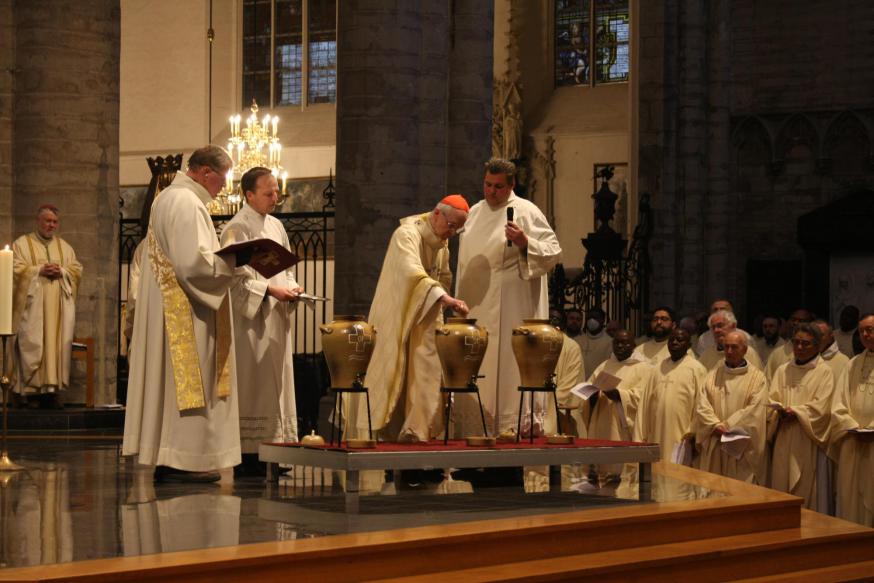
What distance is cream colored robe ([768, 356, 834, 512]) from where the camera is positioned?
35.9ft

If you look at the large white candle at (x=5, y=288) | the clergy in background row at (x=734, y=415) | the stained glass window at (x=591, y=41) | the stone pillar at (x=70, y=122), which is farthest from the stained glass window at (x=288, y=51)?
the large white candle at (x=5, y=288)

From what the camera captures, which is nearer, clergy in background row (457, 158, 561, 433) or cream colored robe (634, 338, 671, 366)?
clergy in background row (457, 158, 561, 433)

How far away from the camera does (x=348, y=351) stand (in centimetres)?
777

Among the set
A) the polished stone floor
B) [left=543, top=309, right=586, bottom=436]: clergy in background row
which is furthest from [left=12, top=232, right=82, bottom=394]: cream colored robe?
[left=543, top=309, right=586, bottom=436]: clergy in background row

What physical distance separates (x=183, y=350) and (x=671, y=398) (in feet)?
16.1

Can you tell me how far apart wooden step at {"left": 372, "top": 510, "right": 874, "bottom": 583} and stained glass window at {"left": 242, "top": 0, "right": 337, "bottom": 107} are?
20690 millimetres

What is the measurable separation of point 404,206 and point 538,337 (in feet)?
17.3

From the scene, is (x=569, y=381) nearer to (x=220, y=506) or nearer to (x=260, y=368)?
(x=260, y=368)

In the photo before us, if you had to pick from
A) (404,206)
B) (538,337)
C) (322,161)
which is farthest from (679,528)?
(322,161)

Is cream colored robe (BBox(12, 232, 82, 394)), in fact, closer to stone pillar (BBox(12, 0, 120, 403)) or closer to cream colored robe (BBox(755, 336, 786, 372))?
stone pillar (BBox(12, 0, 120, 403))

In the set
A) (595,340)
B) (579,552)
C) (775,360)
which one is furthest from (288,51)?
(579,552)

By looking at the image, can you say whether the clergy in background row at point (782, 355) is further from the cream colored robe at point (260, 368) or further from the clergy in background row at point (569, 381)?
the cream colored robe at point (260, 368)

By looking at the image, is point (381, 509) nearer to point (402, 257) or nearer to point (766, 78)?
point (402, 257)

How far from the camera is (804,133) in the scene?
22219mm
